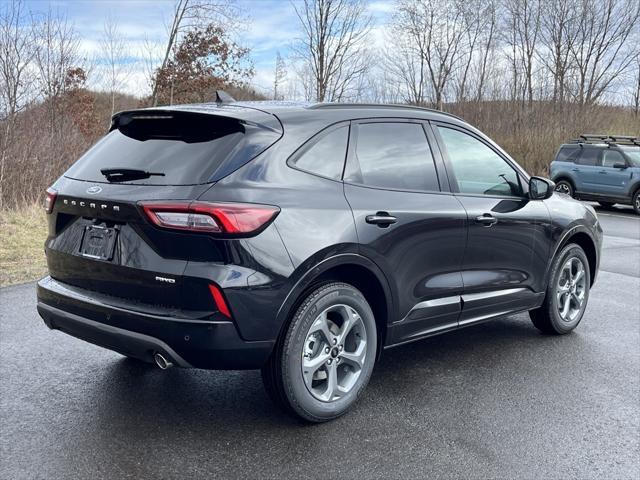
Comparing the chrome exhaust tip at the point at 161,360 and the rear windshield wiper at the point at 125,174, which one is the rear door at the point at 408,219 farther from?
the chrome exhaust tip at the point at 161,360

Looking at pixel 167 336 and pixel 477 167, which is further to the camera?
pixel 477 167

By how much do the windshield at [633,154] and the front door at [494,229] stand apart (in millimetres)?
14956

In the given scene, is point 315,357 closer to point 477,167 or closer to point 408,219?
point 408,219

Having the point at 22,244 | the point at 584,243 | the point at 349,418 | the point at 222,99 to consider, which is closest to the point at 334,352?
the point at 349,418

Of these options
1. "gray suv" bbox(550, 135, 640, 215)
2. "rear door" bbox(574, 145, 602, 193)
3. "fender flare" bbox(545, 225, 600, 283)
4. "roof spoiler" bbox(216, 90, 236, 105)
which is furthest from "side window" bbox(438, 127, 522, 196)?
"rear door" bbox(574, 145, 602, 193)

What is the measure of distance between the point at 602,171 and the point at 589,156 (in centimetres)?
81

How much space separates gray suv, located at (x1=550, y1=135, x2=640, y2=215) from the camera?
1812 centimetres

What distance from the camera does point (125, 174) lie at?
3.45 metres

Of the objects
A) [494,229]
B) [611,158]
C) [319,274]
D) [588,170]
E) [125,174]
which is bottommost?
[319,274]

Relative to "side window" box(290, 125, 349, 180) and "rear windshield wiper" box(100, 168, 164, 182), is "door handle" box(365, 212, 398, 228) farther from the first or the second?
"rear windshield wiper" box(100, 168, 164, 182)

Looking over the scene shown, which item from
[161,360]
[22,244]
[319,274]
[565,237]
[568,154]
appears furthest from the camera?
[568,154]

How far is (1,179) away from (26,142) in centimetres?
110

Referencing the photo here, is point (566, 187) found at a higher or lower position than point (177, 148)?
lower

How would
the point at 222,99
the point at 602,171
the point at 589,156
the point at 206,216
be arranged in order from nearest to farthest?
the point at 206,216 → the point at 222,99 → the point at 602,171 → the point at 589,156
